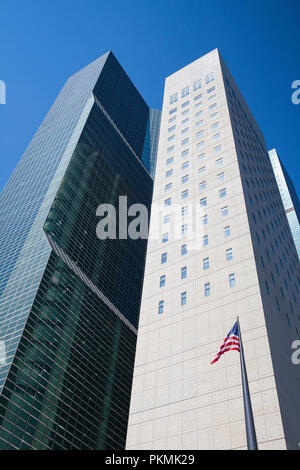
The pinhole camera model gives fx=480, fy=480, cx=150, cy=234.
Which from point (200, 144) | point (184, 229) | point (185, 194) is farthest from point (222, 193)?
point (200, 144)

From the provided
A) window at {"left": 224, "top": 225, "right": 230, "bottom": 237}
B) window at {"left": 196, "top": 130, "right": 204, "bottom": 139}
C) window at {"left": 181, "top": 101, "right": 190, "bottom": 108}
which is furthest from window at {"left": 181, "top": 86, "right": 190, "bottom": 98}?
window at {"left": 224, "top": 225, "right": 230, "bottom": 237}

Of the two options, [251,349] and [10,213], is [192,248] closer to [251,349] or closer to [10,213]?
[251,349]

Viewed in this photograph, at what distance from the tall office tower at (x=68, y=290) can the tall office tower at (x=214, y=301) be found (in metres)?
27.3

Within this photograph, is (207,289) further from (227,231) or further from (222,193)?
(222,193)

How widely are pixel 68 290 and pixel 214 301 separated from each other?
47.6m

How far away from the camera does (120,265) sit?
117 meters

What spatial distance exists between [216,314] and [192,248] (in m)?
10.8

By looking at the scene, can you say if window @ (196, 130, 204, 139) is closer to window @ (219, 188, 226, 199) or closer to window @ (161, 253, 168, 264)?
window @ (219, 188, 226, 199)

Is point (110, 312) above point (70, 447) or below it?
above

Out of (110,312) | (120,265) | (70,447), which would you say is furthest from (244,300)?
(120,265)

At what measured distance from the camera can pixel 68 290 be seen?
8775cm

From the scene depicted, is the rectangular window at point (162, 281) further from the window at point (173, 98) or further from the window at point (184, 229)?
the window at point (173, 98)

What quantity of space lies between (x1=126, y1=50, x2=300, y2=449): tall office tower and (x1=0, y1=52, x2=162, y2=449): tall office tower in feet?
89.5

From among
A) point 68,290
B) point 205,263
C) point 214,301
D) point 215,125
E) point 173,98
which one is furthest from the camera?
point 68,290
